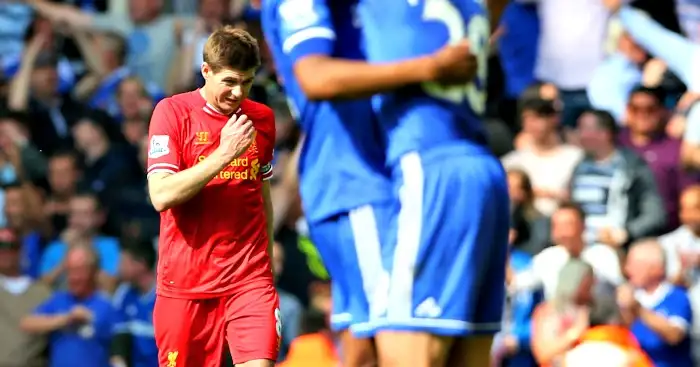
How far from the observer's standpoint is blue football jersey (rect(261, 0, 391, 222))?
4.63m

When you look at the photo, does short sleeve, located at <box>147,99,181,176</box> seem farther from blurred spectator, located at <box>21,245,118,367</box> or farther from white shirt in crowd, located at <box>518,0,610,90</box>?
white shirt in crowd, located at <box>518,0,610,90</box>

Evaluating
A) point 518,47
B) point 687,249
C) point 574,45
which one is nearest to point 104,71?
point 518,47

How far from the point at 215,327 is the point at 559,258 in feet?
14.9

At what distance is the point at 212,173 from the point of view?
5.11 meters

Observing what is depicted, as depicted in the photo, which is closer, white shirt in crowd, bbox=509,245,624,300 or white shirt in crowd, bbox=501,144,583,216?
white shirt in crowd, bbox=509,245,624,300

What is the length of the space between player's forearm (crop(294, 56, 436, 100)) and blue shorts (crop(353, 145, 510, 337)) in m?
0.25

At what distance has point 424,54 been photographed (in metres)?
4.54

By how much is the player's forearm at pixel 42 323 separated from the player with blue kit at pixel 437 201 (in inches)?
292

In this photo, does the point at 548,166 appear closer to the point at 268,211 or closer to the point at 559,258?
the point at 559,258

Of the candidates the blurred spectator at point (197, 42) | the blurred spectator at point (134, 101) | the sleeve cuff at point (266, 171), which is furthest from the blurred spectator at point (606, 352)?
the blurred spectator at point (134, 101)

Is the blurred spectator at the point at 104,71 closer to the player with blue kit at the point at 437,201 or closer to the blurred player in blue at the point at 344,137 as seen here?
the blurred player in blue at the point at 344,137

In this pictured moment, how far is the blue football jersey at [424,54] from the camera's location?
4539 mm

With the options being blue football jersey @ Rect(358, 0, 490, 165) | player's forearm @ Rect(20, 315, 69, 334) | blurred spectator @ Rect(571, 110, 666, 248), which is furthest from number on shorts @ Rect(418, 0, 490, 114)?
player's forearm @ Rect(20, 315, 69, 334)

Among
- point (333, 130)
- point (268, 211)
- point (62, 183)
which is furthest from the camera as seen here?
point (62, 183)
